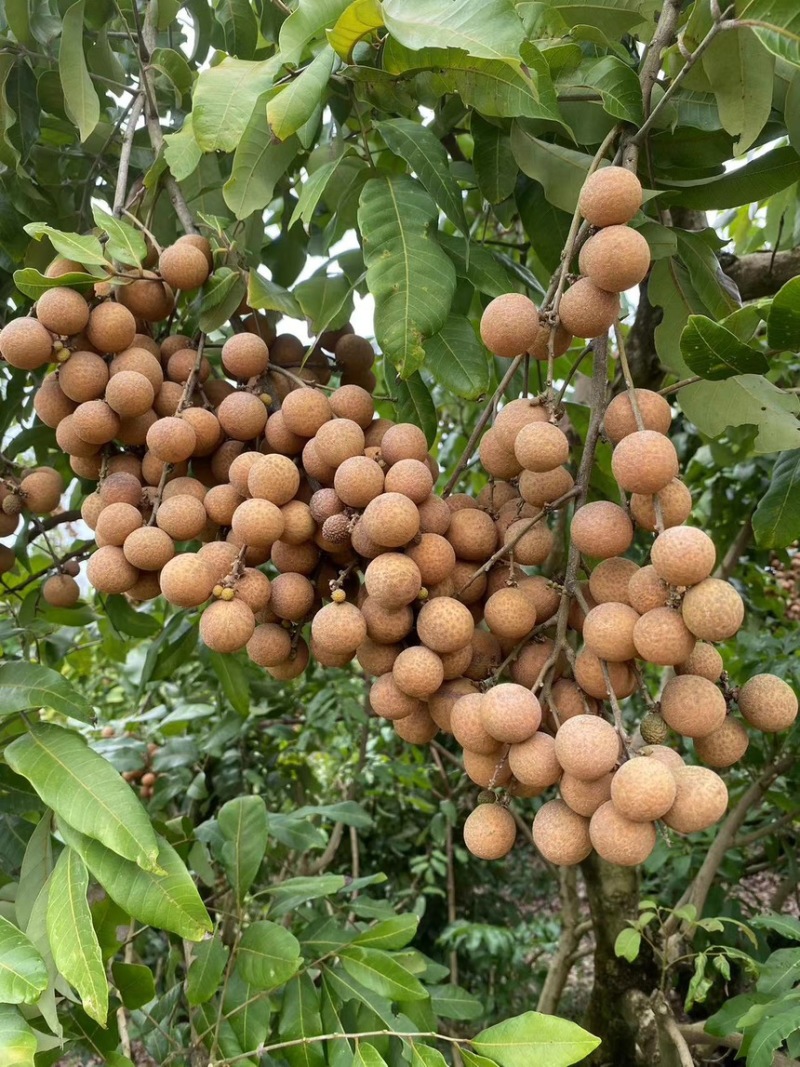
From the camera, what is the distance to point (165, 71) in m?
1.06

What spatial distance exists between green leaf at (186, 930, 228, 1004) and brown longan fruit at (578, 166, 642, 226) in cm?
102

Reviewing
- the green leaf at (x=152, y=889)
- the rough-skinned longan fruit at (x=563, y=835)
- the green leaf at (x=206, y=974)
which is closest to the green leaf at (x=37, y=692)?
the green leaf at (x=152, y=889)

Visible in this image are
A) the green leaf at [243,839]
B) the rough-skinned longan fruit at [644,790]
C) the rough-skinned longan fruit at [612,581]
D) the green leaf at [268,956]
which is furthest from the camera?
the green leaf at [243,839]

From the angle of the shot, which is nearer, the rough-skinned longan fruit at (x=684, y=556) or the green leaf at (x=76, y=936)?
the rough-skinned longan fruit at (x=684, y=556)

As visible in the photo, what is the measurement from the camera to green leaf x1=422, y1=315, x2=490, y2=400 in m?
0.86

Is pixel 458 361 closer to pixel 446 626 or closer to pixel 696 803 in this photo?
pixel 446 626

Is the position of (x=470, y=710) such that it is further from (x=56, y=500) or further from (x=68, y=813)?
(x=56, y=500)

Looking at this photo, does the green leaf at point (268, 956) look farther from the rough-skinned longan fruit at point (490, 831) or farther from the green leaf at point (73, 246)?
the green leaf at point (73, 246)

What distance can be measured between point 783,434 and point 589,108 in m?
0.43

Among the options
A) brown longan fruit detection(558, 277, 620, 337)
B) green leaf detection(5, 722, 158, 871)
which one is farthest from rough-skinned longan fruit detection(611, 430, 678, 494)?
green leaf detection(5, 722, 158, 871)

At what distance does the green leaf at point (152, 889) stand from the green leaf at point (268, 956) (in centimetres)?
26

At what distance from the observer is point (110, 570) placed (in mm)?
825

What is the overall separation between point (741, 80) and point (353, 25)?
381mm

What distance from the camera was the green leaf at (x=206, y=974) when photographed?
1.06 meters
